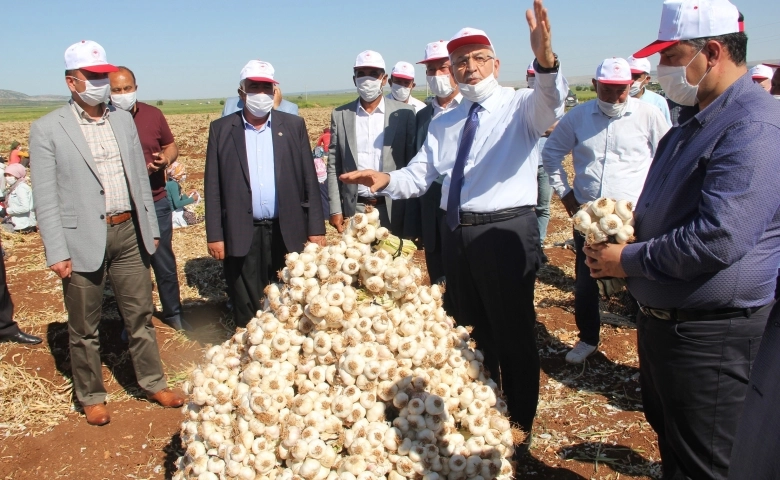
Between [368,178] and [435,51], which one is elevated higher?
[435,51]

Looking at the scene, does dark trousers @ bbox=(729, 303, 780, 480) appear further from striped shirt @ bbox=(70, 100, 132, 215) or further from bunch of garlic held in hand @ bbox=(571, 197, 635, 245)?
striped shirt @ bbox=(70, 100, 132, 215)

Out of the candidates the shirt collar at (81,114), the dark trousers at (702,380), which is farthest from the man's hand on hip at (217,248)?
the dark trousers at (702,380)

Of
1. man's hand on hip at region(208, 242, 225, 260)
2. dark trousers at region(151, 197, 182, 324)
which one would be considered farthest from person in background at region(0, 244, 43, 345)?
man's hand on hip at region(208, 242, 225, 260)

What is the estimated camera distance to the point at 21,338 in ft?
16.7

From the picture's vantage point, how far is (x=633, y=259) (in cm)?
221

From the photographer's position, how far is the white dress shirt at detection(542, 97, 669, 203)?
4203 millimetres

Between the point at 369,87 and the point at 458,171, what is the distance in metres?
2.38

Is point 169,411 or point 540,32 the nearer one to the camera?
point 540,32

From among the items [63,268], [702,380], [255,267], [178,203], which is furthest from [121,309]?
[178,203]

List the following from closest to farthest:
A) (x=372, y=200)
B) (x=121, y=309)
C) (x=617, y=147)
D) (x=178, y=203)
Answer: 1. (x=121, y=309)
2. (x=617, y=147)
3. (x=372, y=200)
4. (x=178, y=203)

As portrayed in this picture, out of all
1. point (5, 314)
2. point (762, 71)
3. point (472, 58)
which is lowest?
point (5, 314)

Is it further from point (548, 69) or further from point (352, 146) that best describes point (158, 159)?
point (548, 69)

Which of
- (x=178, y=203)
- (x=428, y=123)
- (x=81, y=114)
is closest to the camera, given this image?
(x=81, y=114)

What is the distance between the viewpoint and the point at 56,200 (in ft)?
12.0
